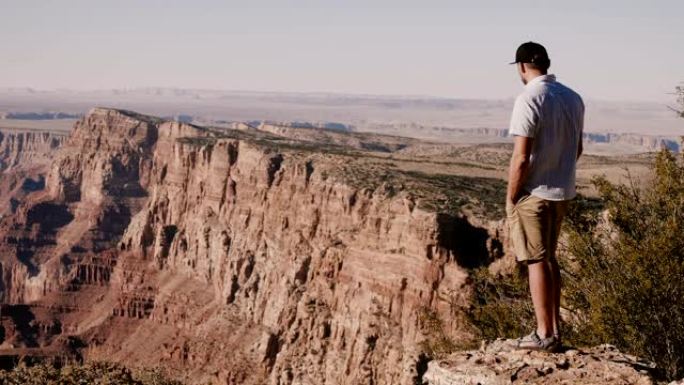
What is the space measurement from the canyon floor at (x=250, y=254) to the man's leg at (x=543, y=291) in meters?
13.1

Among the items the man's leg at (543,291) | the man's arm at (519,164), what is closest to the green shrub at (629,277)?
the man's leg at (543,291)

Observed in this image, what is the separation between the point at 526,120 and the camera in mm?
11492

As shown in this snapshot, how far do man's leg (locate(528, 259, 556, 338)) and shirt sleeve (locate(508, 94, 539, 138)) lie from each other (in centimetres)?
191

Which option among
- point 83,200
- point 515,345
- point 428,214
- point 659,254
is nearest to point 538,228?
point 515,345

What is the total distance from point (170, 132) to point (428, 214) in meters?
70.4

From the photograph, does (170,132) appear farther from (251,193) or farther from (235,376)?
(235,376)

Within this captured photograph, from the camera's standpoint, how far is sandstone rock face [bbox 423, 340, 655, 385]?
11.4m

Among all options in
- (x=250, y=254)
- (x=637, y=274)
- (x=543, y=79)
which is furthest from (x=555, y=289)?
(x=250, y=254)

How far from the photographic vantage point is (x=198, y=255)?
8231 centimetres

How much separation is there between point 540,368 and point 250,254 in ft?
201

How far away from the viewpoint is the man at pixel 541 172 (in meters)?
11.6

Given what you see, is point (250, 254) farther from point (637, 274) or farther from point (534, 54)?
point (534, 54)

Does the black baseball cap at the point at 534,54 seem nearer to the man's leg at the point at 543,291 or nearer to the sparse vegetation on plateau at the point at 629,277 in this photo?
the man's leg at the point at 543,291

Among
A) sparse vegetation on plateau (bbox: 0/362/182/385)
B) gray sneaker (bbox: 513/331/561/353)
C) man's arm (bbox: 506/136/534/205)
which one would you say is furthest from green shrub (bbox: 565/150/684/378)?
sparse vegetation on plateau (bbox: 0/362/182/385)
